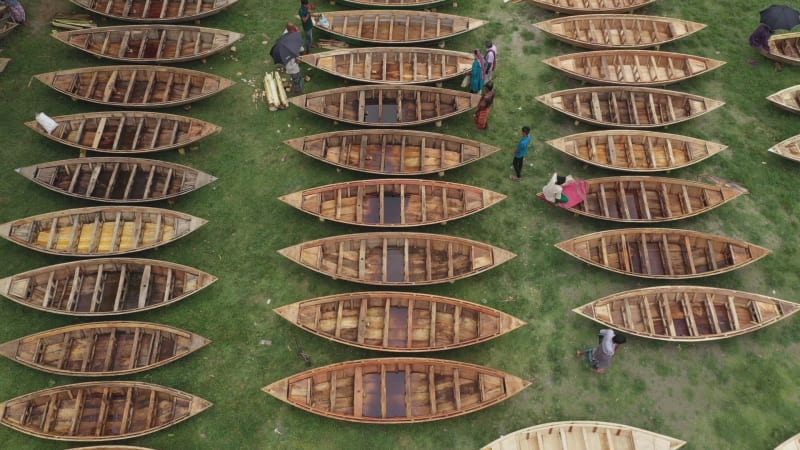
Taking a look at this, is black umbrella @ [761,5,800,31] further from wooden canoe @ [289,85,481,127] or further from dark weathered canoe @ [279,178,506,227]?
dark weathered canoe @ [279,178,506,227]

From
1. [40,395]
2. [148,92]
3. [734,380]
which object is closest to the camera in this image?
[40,395]

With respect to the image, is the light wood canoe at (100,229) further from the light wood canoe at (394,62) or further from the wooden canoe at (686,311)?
the wooden canoe at (686,311)

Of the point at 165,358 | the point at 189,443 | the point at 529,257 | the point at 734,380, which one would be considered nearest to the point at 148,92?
the point at 165,358

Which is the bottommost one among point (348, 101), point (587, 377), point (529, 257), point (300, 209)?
point (587, 377)

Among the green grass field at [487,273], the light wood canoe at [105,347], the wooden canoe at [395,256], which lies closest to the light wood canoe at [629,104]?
the green grass field at [487,273]

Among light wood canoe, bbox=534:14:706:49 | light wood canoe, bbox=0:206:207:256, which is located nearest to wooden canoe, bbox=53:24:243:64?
light wood canoe, bbox=0:206:207:256

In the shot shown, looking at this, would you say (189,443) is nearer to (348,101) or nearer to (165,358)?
(165,358)
